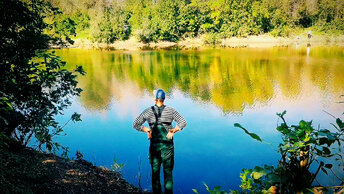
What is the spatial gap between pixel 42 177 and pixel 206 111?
10792 millimetres

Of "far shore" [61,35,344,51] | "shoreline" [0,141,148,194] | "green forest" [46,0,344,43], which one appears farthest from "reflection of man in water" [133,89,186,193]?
"green forest" [46,0,344,43]

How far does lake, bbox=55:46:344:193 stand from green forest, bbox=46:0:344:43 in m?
38.1

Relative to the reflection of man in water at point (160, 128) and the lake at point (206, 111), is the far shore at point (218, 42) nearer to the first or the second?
the lake at point (206, 111)

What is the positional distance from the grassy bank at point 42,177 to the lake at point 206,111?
1960mm

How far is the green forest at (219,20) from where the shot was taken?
6428 cm

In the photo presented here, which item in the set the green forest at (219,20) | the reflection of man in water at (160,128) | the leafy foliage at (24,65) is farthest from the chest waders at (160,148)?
the green forest at (219,20)

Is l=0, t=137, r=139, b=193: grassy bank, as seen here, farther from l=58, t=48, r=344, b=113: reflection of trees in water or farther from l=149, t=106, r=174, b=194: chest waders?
l=58, t=48, r=344, b=113: reflection of trees in water

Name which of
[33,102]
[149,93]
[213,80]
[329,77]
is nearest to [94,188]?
[33,102]

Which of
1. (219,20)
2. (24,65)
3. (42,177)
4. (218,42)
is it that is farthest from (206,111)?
(219,20)

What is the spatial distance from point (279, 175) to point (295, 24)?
249ft

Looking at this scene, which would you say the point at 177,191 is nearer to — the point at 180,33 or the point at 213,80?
the point at 213,80

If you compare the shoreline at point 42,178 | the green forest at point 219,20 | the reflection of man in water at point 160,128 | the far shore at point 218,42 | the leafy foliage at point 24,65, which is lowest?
the shoreline at point 42,178

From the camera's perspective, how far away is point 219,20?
6912 cm

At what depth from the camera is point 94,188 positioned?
17.3ft
